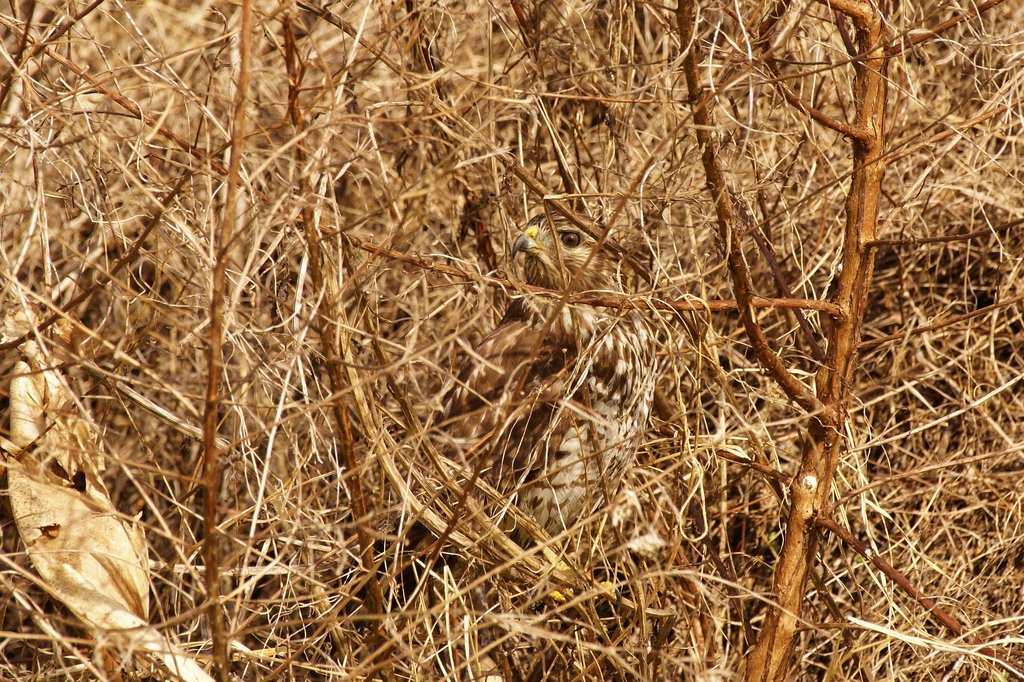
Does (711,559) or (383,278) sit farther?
(383,278)

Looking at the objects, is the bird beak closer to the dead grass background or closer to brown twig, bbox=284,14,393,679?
the dead grass background

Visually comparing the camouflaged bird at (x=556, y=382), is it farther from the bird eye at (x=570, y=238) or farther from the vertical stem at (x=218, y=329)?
the vertical stem at (x=218, y=329)

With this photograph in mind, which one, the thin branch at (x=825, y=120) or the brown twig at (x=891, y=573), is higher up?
the thin branch at (x=825, y=120)

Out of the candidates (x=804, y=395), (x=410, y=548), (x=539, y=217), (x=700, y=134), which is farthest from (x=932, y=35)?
(x=410, y=548)

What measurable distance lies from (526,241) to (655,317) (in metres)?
1.10

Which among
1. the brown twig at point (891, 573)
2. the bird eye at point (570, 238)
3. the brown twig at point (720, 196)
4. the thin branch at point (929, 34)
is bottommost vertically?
the brown twig at point (891, 573)

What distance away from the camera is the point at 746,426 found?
2.33m

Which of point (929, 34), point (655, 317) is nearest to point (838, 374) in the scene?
point (655, 317)

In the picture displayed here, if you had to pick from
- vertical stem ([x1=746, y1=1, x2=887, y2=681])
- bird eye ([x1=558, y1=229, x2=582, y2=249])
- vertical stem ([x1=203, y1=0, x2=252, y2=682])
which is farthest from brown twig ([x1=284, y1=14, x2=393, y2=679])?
bird eye ([x1=558, y1=229, x2=582, y2=249])

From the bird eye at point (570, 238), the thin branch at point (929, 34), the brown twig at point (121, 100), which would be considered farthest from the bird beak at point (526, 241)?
the thin branch at point (929, 34)

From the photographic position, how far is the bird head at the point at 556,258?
13.1 feet

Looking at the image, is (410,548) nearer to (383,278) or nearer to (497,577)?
(497,577)

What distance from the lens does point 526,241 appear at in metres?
4.00

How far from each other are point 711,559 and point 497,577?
0.82 meters
